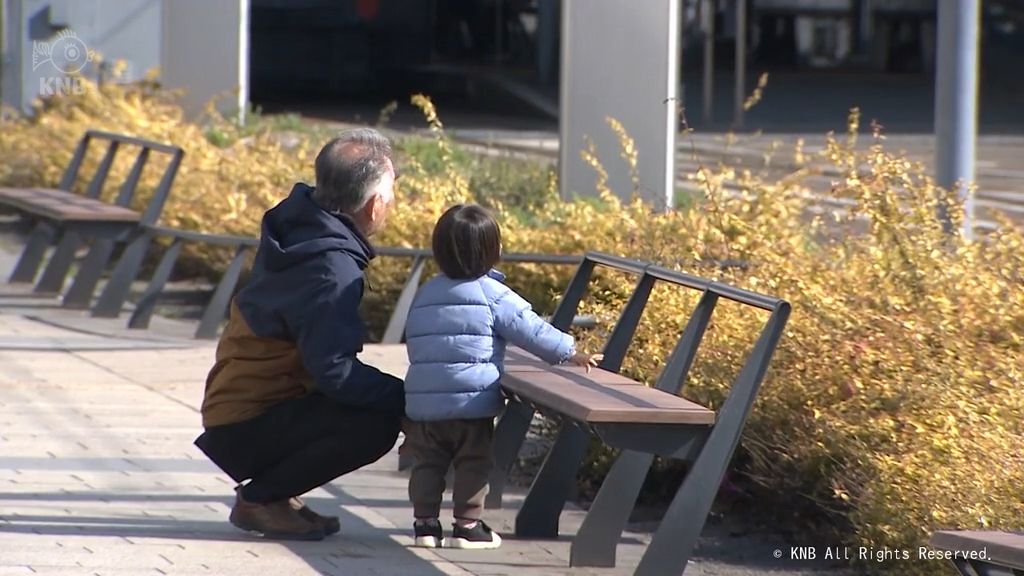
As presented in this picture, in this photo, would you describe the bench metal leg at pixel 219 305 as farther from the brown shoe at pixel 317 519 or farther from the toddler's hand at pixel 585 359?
the toddler's hand at pixel 585 359

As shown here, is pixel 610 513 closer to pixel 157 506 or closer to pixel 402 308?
pixel 157 506

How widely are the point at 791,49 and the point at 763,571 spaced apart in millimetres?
36301

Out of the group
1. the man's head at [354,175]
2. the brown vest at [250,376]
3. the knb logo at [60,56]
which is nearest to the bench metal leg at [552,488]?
the brown vest at [250,376]

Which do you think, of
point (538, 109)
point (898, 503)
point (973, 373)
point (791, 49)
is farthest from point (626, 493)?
point (791, 49)

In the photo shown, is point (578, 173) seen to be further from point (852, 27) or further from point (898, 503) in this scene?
point (852, 27)

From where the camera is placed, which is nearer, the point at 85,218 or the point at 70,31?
the point at 85,218

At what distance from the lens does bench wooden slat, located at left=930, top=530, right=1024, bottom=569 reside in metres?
3.60

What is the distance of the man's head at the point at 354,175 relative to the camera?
522 centimetres

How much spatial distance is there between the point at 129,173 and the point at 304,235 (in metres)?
6.04

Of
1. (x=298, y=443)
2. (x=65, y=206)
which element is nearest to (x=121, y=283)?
(x=65, y=206)

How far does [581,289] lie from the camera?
5.99 meters

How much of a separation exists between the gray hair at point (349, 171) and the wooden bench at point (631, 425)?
28.2 inches

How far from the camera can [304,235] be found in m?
5.21

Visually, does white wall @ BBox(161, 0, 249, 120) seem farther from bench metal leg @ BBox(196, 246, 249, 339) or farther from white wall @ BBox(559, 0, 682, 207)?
bench metal leg @ BBox(196, 246, 249, 339)
